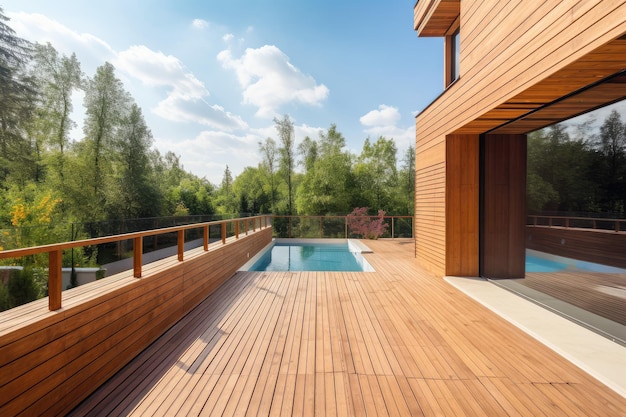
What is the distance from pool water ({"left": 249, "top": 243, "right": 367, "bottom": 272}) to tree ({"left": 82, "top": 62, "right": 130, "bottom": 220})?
9399mm

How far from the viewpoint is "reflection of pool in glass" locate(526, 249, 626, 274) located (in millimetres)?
2960

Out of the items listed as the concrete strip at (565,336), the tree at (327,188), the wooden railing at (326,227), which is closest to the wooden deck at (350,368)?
the concrete strip at (565,336)

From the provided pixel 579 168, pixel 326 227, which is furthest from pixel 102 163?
pixel 579 168

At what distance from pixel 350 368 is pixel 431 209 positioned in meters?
3.86

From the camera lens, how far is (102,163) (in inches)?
516

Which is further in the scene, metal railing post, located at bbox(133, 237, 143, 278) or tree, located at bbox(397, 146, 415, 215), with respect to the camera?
tree, located at bbox(397, 146, 415, 215)

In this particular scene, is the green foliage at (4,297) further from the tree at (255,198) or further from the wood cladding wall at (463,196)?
the tree at (255,198)

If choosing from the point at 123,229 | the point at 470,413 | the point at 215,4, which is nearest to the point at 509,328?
the point at 470,413

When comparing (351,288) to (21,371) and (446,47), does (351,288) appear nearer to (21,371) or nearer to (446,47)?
(21,371)

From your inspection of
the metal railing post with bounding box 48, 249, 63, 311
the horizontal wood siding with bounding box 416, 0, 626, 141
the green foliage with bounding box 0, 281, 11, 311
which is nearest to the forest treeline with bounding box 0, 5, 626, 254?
the horizontal wood siding with bounding box 416, 0, 626, 141

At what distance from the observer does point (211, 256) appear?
4.25 m

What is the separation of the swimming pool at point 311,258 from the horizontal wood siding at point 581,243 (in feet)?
9.88

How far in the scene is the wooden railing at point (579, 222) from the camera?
275cm

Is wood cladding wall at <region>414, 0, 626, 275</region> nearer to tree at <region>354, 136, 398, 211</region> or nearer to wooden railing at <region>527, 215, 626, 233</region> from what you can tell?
wooden railing at <region>527, 215, 626, 233</region>
